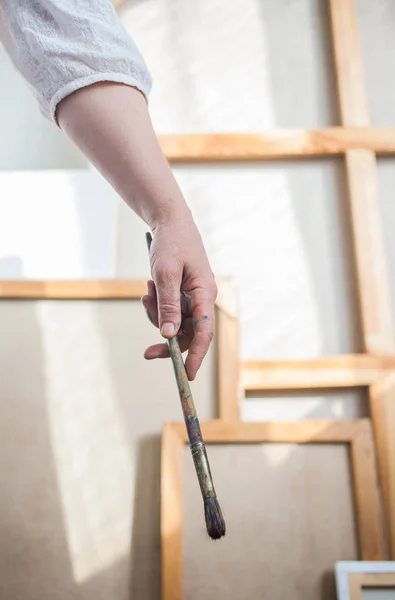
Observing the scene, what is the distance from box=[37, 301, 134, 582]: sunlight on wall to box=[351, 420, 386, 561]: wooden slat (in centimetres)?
45

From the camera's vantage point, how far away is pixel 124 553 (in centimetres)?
110

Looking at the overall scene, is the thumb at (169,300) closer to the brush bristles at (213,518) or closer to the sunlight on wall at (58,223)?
the brush bristles at (213,518)

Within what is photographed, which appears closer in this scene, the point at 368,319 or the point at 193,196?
the point at 368,319

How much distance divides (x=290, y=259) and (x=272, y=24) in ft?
2.40

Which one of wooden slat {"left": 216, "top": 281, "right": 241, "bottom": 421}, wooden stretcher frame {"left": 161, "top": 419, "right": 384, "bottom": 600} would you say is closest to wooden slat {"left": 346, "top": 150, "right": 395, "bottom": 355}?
wooden stretcher frame {"left": 161, "top": 419, "right": 384, "bottom": 600}

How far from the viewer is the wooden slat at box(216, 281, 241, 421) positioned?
3.88 feet

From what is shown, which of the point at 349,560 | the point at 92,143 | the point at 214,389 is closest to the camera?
the point at 92,143

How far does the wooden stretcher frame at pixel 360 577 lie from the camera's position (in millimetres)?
1030

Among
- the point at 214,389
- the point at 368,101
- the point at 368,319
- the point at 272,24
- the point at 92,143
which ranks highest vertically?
the point at 272,24

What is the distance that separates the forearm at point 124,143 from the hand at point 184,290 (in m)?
0.03

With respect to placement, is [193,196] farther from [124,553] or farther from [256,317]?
[124,553]

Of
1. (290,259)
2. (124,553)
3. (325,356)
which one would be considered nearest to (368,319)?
(325,356)

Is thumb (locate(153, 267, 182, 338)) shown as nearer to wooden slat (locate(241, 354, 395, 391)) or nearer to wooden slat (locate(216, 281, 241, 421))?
wooden slat (locate(216, 281, 241, 421))

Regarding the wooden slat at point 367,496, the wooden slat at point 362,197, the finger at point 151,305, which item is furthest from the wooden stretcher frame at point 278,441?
the finger at point 151,305
